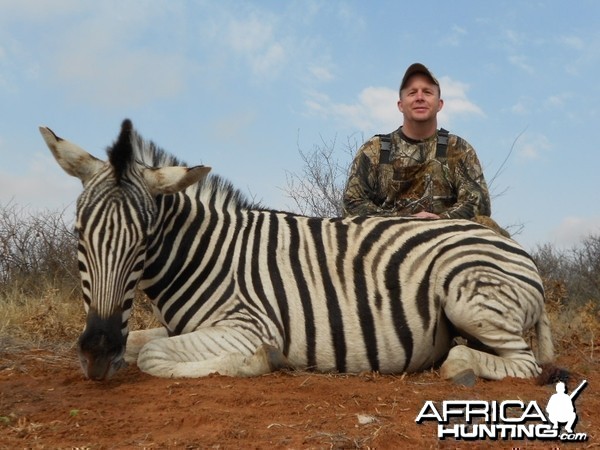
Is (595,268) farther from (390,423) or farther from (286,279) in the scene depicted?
(390,423)

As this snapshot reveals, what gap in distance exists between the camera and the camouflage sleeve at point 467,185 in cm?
615

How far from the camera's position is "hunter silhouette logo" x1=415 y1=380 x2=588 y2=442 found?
115 inches

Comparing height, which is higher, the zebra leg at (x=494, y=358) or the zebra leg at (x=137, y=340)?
the zebra leg at (x=137, y=340)

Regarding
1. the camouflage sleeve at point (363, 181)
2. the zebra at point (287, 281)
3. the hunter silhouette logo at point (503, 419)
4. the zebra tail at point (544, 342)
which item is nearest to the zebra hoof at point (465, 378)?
the zebra at point (287, 281)

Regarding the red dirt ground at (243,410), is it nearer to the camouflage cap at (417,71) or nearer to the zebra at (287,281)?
the zebra at (287,281)

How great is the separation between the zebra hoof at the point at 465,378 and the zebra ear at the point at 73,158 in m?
2.50

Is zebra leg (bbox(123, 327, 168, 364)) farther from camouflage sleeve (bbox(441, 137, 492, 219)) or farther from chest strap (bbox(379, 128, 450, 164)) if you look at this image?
chest strap (bbox(379, 128, 450, 164))

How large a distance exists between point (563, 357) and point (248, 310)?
2.99 metres

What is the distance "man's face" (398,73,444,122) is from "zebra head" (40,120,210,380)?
10.5 feet

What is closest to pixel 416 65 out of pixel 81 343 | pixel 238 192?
pixel 238 192

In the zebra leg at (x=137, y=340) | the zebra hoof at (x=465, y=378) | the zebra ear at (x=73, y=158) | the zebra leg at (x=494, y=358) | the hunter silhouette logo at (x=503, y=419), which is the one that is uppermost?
the zebra ear at (x=73, y=158)

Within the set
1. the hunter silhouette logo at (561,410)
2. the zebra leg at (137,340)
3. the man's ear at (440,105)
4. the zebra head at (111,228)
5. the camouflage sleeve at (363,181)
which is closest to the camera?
the hunter silhouette logo at (561,410)

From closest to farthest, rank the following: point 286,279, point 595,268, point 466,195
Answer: point 286,279 < point 466,195 < point 595,268

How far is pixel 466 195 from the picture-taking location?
6.30 m
